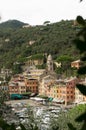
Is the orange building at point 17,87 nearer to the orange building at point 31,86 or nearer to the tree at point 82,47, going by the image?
the orange building at point 31,86

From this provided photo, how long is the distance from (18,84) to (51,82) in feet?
14.2

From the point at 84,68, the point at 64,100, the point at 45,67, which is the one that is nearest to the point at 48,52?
the point at 45,67

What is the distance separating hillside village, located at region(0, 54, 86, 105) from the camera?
53.2m

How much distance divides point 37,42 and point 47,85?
84.8 feet

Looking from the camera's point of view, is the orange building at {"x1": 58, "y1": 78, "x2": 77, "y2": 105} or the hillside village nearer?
the orange building at {"x1": 58, "y1": 78, "x2": 77, "y2": 105}

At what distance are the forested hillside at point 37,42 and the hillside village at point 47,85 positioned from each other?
527 cm

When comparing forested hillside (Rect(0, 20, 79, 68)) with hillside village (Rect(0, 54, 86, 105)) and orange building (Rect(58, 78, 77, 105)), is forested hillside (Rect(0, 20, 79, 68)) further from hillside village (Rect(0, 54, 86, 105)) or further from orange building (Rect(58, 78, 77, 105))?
orange building (Rect(58, 78, 77, 105))

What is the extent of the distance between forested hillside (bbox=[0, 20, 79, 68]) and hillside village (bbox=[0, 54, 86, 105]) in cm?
527

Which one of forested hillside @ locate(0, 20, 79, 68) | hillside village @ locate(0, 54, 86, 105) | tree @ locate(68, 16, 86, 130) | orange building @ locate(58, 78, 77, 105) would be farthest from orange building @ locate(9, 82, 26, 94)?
tree @ locate(68, 16, 86, 130)

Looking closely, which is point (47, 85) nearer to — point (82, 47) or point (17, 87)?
point (17, 87)

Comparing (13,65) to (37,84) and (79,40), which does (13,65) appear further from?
(79,40)

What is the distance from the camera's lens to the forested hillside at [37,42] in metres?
76.4

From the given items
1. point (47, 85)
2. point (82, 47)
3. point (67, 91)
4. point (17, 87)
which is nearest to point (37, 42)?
point (17, 87)

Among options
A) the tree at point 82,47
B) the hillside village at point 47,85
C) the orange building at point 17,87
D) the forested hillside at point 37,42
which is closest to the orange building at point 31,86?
the hillside village at point 47,85
